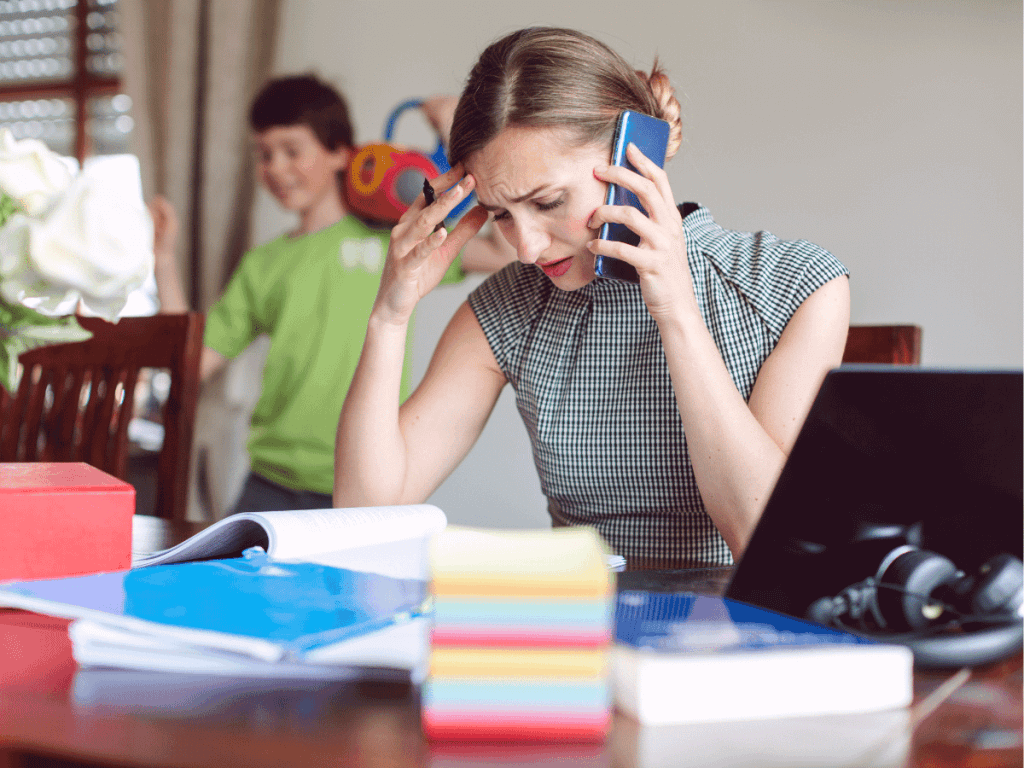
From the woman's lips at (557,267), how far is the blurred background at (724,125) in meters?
1.13

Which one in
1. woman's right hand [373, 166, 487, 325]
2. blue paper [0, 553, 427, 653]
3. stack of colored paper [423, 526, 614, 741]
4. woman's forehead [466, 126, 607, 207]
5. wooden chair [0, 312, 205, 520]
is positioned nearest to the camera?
stack of colored paper [423, 526, 614, 741]

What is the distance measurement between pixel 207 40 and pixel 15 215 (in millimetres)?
2710

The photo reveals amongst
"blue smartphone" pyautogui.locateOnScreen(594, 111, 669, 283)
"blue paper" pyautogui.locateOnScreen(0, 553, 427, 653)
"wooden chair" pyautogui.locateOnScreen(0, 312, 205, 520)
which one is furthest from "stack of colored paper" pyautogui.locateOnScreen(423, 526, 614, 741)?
"wooden chair" pyautogui.locateOnScreen(0, 312, 205, 520)

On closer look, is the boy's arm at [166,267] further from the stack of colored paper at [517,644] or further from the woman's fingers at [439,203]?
the stack of colored paper at [517,644]

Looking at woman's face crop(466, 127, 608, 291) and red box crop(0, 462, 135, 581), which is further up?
woman's face crop(466, 127, 608, 291)

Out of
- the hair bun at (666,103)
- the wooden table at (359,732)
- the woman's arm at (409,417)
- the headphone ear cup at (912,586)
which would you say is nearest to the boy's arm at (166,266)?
the woman's arm at (409,417)

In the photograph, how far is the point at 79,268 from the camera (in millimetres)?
567

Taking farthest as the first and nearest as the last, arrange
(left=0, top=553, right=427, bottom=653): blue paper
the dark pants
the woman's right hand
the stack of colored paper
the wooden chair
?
the dark pants < the wooden chair < the woman's right hand < (left=0, top=553, right=427, bottom=653): blue paper < the stack of colored paper

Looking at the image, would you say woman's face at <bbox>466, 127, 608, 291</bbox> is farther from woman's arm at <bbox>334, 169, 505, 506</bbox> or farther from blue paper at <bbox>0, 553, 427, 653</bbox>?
blue paper at <bbox>0, 553, 427, 653</bbox>

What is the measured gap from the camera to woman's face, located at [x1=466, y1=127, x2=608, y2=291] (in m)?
1.03

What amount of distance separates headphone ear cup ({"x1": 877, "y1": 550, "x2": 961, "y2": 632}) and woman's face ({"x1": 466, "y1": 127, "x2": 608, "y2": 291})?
0.63 metres

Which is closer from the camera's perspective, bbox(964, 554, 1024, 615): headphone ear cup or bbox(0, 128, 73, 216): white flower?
bbox(964, 554, 1024, 615): headphone ear cup

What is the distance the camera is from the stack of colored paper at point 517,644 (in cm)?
34

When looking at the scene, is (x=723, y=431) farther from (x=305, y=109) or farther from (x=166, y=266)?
(x=166, y=266)
